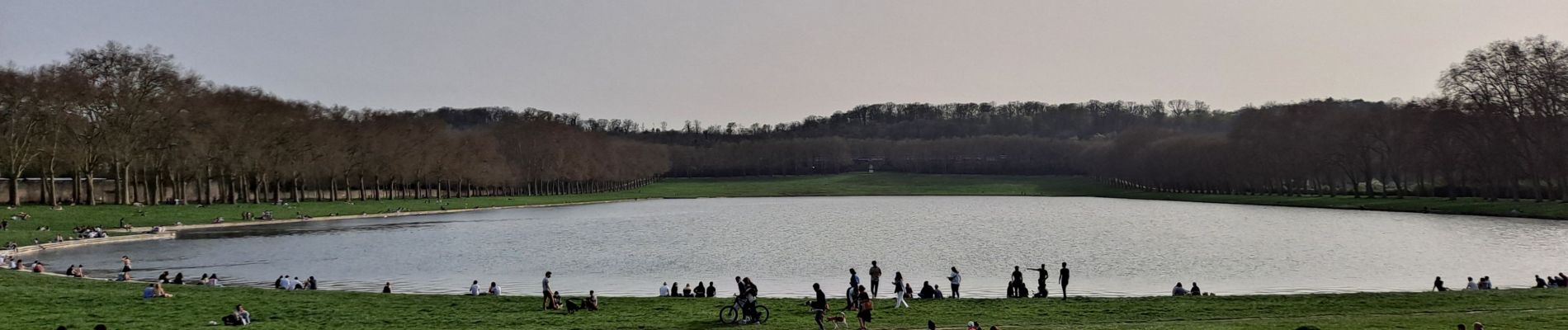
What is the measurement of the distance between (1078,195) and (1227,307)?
472 feet

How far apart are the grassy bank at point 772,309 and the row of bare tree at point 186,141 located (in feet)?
180

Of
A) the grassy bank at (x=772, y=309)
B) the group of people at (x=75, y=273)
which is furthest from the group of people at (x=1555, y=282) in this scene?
the group of people at (x=75, y=273)

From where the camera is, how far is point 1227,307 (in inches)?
1111

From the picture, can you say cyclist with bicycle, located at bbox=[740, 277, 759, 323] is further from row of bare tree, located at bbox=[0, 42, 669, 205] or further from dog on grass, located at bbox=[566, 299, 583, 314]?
row of bare tree, located at bbox=[0, 42, 669, 205]

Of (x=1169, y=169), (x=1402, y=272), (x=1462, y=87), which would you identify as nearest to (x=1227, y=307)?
(x=1402, y=272)

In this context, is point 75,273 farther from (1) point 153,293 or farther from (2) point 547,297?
(2) point 547,297

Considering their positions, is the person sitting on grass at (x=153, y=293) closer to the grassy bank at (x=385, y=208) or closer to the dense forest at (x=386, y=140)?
the grassy bank at (x=385, y=208)

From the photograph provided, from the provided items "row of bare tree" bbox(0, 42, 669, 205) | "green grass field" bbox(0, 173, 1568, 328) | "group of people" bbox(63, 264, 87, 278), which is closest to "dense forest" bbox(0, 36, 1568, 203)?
"row of bare tree" bbox(0, 42, 669, 205)

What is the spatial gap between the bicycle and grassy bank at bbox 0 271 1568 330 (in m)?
0.36

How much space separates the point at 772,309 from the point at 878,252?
25892 millimetres

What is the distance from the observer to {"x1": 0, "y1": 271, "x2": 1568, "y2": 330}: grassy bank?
81.6ft

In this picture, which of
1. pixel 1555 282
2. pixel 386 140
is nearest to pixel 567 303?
pixel 1555 282

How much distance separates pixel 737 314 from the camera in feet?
86.5

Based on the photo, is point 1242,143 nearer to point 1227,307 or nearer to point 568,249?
point 568,249
